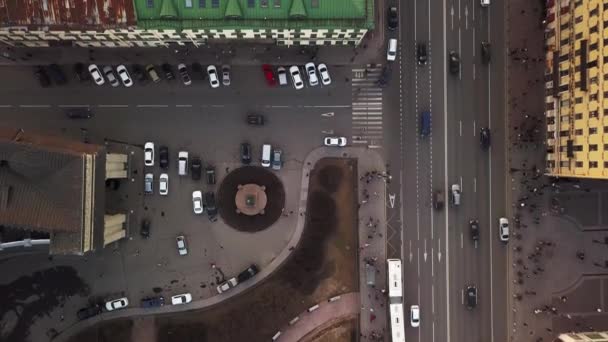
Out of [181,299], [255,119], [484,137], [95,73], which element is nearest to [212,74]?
[255,119]

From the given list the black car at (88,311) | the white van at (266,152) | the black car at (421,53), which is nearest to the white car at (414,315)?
the white van at (266,152)

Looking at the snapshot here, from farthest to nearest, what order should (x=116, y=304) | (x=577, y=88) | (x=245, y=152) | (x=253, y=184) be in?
(x=253, y=184), (x=245, y=152), (x=116, y=304), (x=577, y=88)

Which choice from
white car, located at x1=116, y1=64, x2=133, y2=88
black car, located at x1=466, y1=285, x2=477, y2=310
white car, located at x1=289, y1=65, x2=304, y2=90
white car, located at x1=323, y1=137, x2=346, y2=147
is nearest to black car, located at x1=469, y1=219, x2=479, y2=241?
black car, located at x1=466, y1=285, x2=477, y2=310

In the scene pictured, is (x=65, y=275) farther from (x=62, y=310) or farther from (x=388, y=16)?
(x=388, y=16)

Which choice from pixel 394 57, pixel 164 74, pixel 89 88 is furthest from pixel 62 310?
pixel 394 57

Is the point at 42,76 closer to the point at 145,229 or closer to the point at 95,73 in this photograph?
the point at 95,73

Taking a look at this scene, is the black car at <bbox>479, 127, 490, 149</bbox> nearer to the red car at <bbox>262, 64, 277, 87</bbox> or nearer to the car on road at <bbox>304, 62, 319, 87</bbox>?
the car on road at <bbox>304, 62, 319, 87</bbox>
